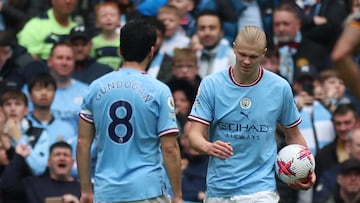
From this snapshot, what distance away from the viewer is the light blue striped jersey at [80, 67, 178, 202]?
9.07 m

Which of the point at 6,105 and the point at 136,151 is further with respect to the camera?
the point at 6,105

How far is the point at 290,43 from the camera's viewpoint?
50.9 ft

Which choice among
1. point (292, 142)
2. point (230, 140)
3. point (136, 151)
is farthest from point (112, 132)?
point (292, 142)

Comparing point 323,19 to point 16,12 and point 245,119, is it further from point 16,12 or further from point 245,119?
point 245,119

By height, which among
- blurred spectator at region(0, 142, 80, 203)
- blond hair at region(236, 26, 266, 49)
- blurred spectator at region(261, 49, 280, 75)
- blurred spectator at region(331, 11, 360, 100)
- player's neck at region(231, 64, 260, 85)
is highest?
blurred spectator at region(331, 11, 360, 100)

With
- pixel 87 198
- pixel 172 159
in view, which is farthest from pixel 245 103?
pixel 87 198

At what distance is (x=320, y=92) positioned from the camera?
48.1 ft

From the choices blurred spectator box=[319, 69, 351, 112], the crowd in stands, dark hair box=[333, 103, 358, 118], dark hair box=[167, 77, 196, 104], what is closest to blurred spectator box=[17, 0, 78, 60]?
the crowd in stands

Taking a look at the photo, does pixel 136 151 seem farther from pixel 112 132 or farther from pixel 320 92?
pixel 320 92

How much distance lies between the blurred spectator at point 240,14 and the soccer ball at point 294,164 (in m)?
6.66

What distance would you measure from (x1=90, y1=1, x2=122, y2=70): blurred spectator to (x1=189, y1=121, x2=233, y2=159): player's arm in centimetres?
540

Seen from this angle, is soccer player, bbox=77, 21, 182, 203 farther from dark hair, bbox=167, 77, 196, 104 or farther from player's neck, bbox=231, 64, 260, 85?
dark hair, bbox=167, 77, 196, 104

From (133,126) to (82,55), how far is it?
581 centimetres

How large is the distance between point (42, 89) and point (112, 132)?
4.79 metres
